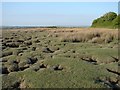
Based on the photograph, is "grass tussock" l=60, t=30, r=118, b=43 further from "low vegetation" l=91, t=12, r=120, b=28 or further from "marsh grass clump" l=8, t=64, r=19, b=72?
"low vegetation" l=91, t=12, r=120, b=28

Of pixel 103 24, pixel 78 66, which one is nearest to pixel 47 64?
pixel 78 66

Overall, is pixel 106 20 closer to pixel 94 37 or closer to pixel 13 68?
pixel 94 37

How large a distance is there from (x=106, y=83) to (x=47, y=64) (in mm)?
4688

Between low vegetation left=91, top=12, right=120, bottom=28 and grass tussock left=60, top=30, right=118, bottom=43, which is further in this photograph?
low vegetation left=91, top=12, right=120, bottom=28

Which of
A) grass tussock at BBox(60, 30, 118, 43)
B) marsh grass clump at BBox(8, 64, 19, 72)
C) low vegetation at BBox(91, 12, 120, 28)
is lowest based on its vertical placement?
marsh grass clump at BBox(8, 64, 19, 72)

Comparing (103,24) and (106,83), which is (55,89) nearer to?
(106,83)

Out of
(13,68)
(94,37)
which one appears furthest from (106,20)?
(13,68)

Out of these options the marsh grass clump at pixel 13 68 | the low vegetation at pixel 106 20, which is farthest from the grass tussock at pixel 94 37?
the low vegetation at pixel 106 20

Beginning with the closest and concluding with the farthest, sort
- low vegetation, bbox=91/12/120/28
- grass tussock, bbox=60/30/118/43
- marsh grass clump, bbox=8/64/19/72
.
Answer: marsh grass clump, bbox=8/64/19/72 → grass tussock, bbox=60/30/118/43 → low vegetation, bbox=91/12/120/28

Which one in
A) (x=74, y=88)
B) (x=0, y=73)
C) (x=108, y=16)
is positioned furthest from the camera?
(x=108, y=16)

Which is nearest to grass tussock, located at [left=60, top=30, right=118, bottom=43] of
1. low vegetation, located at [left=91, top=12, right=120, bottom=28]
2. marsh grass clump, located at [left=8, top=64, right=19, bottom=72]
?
marsh grass clump, located at [left=8, top=64, right=19, bottom=72]

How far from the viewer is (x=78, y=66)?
49.1 feet

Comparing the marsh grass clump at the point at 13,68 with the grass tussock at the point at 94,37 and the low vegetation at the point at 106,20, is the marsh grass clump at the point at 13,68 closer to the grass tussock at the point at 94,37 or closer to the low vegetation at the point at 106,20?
the grass tussock at the point at 94,37

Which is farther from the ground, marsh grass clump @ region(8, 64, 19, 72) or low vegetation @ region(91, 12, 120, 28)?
low vegetation @ region(91, 12, 120, 28)
